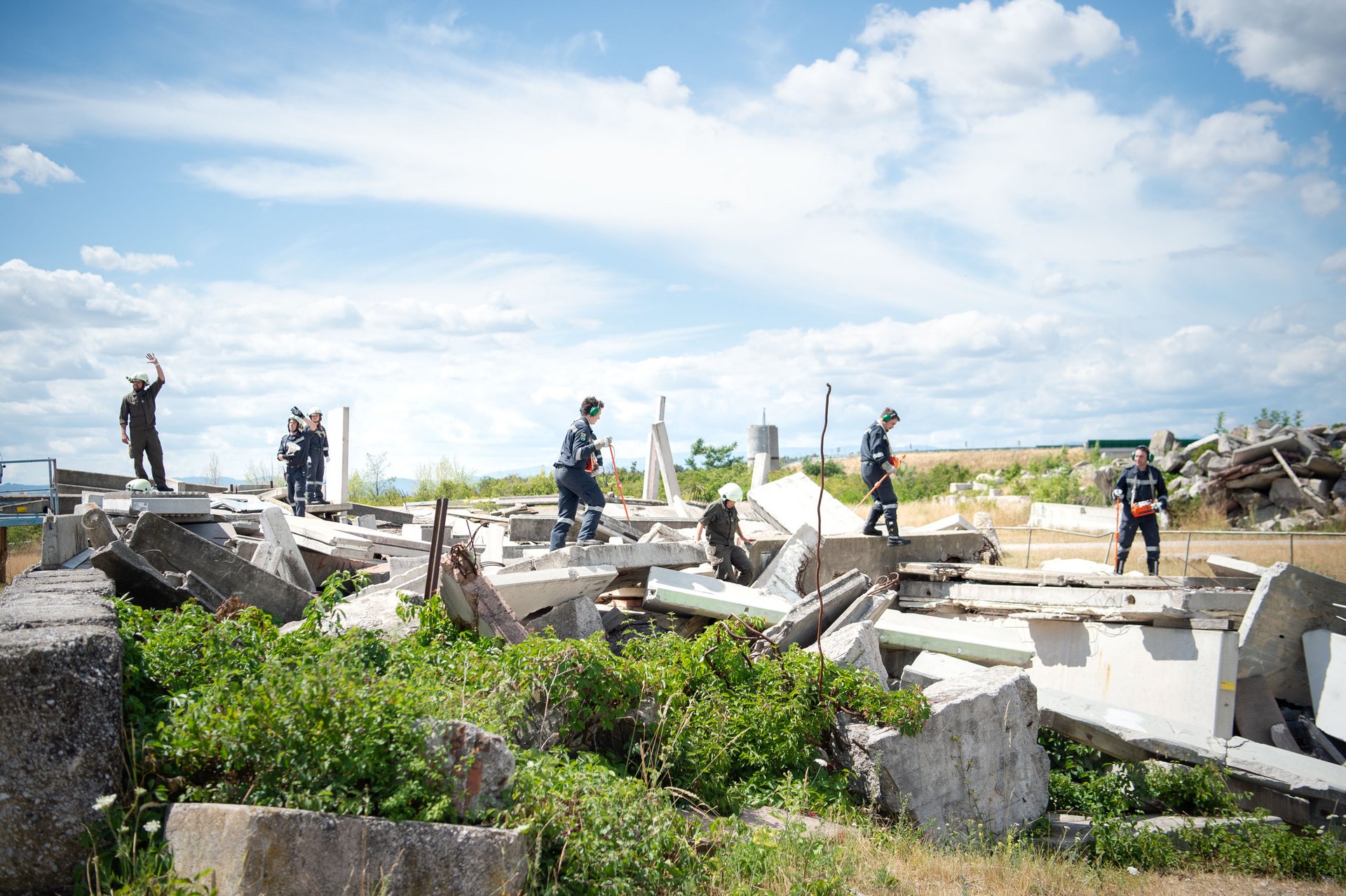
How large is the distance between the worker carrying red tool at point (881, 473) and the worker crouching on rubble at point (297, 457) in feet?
26.5

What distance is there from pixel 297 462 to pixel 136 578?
7575 mm

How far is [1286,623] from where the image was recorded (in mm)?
9281

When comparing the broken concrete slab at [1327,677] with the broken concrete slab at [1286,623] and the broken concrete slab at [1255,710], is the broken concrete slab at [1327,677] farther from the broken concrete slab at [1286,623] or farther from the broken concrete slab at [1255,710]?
the broken concrete slab at [1255,710]

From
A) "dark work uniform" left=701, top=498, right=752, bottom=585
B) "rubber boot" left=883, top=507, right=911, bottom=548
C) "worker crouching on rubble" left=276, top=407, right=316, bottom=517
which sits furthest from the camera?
"worker crouching on rubble" left=276, top=407, right=316, bottom=517

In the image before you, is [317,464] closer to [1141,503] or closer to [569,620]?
[569,620]

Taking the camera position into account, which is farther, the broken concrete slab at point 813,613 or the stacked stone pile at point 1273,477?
the stacked stone pile at point 1273,477

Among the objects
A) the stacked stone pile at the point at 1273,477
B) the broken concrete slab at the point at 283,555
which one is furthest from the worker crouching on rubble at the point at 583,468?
the stacked stone pile at the point at 1273,477

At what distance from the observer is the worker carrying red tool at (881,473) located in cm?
1077

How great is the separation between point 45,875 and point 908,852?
13.3 ft

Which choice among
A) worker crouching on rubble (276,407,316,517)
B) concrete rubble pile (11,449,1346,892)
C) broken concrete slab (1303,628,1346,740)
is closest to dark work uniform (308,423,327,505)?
worker crouching on rubble (276,407,316,517)

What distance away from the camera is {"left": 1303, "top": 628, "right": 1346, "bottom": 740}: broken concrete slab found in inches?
349

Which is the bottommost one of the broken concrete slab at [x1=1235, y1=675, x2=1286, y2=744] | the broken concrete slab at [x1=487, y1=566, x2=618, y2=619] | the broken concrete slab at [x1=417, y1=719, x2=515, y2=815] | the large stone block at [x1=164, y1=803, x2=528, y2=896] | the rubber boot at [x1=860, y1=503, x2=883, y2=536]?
the broken concrete slab at [x1=1235, y1=675, x2=1286, y2=744]

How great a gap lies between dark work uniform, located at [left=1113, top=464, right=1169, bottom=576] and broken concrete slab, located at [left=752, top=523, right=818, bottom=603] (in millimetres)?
4565

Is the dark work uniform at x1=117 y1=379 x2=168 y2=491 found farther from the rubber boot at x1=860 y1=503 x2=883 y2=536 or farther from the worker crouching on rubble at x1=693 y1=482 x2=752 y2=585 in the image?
the rubber boot at x1=860 y1=503 x2=883 y2=536
